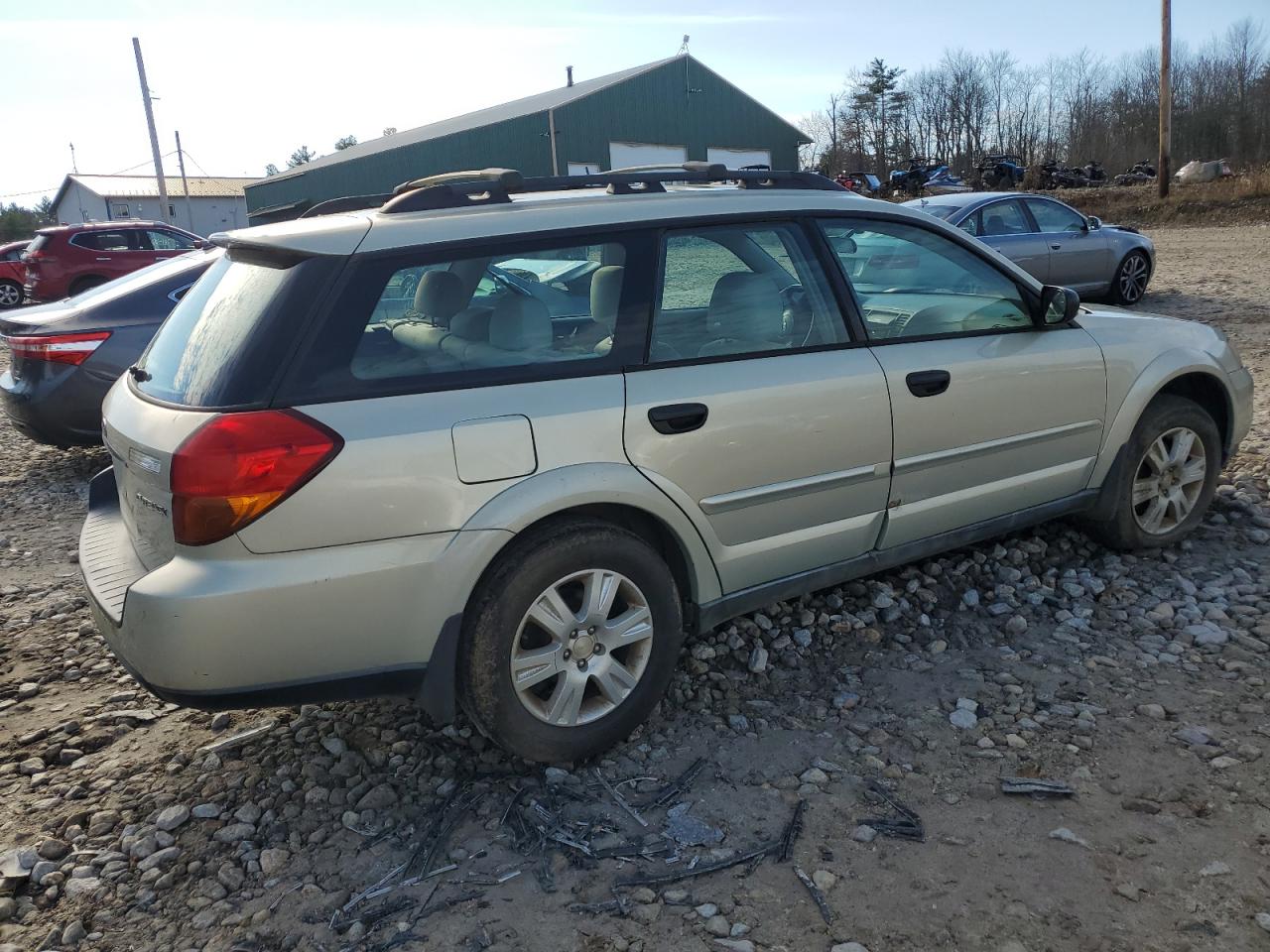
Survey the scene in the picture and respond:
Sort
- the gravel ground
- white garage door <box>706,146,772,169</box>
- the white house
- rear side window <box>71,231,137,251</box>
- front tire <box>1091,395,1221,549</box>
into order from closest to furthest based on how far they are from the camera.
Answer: the gravel ground
front tire <box>1091,395,1221,549</box>
rear side window <box>71,231,137,251</box>
white garage door <box>706,146,772,169</box>
the white house

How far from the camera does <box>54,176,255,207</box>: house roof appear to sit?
6059cm

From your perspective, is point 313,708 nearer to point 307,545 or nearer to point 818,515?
point 307,545

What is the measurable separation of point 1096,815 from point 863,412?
1463mm

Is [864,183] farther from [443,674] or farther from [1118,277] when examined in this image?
[443,674]

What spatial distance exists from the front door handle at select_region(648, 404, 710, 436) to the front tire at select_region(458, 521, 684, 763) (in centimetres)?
35

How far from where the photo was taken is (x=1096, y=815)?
2758 millimetres

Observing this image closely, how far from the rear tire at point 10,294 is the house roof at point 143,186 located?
40240 mm

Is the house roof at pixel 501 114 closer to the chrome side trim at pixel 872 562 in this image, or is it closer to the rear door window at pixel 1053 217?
the rear door window at pixel 1053 217

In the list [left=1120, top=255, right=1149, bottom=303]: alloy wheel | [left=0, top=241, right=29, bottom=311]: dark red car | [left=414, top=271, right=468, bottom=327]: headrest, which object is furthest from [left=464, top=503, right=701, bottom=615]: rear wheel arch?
[left=0, top=241, right=29, bottom=311]: dark red car

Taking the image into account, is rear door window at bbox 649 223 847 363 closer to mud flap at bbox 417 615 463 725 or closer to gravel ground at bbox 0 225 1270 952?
mud flap at bbox 417 615 463 725

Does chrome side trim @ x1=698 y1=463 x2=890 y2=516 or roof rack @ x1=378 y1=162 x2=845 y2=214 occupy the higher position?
roof rack @ x1=378 y1=162 x2=845 y2=214

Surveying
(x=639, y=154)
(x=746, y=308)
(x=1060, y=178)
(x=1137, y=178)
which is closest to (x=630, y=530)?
(x=746, y=308)

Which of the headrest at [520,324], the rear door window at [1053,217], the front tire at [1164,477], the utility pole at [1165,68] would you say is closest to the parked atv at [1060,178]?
the utility pole at [1165,68]

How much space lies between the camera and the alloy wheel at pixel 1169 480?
4.46 m
